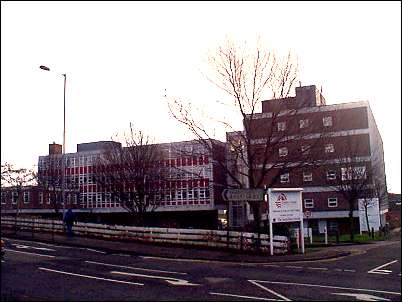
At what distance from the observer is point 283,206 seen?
1967cm

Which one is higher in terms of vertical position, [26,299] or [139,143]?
[139,143]

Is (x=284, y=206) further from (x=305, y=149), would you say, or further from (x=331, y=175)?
(x=331, y=175)

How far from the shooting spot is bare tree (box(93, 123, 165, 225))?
33.2 meters

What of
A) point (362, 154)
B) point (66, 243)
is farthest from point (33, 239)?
point (362, 154)

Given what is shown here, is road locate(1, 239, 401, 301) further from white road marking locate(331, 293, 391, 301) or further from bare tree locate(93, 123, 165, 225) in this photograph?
bare tree locate(93, 123, 165, 225)

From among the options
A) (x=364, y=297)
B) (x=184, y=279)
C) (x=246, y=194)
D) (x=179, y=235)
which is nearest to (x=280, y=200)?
(x=246, y=194)

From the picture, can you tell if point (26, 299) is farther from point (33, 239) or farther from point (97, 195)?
point (97, 195)

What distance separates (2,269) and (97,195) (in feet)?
164

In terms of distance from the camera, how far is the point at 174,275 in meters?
12.9

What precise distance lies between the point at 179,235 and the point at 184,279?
947 centimetres

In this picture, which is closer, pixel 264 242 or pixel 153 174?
pixel 264 242

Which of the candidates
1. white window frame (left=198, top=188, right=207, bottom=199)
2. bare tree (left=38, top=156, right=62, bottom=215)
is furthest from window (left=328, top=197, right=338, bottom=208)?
bare tree (left=38, top=156, right=62, bottom=215)

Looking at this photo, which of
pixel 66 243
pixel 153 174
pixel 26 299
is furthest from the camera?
pixel 153 174

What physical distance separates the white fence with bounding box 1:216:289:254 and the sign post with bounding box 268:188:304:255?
0.82 m
